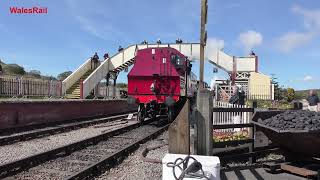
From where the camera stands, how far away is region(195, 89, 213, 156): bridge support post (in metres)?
5.88

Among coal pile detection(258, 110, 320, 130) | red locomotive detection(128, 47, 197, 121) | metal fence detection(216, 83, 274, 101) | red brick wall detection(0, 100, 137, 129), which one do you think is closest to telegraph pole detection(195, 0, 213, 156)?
coal pile detection(258, 110, 320, 130)

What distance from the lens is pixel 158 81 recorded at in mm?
17438

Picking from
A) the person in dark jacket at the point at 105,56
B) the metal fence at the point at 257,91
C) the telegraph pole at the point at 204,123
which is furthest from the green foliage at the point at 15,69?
the telegraph pole at the point at 204,123

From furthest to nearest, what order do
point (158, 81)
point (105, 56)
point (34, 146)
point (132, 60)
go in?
point (105, 56)
point (132, 60)
point (158, 81)
point (34, 146)

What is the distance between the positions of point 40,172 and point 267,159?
5.13 meters

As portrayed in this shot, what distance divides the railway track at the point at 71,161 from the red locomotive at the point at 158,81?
15.6 feet

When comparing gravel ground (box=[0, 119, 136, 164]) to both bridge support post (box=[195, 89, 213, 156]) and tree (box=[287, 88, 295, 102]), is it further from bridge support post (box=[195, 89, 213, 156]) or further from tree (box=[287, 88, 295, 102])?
tree (box=[287, 88, 295, 102])

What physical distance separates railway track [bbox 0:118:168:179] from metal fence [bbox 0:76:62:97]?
11.9 m

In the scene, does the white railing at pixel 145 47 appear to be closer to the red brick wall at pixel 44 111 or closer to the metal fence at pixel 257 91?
the metal fence at pixel 257 91

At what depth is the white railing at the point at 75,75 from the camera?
31.1 metres

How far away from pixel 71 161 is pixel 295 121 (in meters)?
4.84

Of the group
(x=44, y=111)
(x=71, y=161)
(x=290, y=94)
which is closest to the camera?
(x=71, y=161)

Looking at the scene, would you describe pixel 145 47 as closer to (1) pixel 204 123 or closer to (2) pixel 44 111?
(2) pixel 44 111

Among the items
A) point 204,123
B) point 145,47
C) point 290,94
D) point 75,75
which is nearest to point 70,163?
point 204,123
